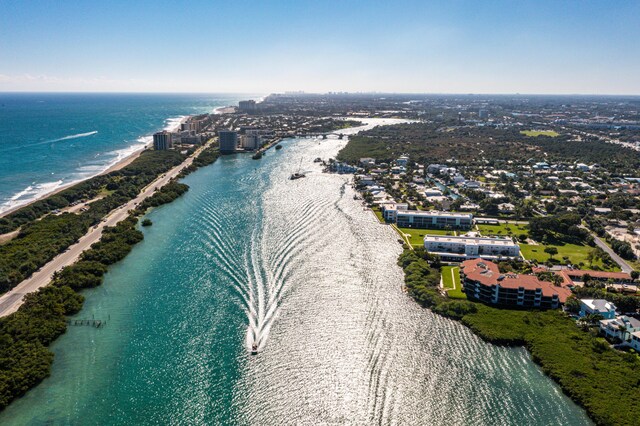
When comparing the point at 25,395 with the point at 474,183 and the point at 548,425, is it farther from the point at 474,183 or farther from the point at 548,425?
the point at 474,183

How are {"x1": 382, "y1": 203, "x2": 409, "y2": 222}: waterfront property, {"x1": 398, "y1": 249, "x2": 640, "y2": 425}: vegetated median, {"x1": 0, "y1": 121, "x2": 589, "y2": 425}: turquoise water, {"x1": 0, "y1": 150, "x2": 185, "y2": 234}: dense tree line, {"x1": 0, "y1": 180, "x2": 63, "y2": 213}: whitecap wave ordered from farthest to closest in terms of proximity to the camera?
{"x1": 0, "y1": 180, "x2": 63, "y2": 213}: whitecap wave → {"x1": 382, "y1": 203, "x2": 409, "y2": 222}: waterfront property → {"x1": 0, "y1": 150, "x2": 185, "y2": 234}: dense tree line → {"x1": 398, "y1": 249, "x2": 640, "y2": 425}: vegetated median → {"x1": 0, "y1": 121, "x2": 589, "y2": 425}: turquoise water

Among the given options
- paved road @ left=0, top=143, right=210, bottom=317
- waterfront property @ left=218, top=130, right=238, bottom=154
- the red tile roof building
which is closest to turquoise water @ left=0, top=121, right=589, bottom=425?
paved road @ left=0, top=143, right=210, bottom=317

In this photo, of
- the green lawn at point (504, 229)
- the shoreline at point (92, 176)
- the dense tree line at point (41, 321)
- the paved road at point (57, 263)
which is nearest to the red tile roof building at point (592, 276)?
the green lawn at point (504, 229)

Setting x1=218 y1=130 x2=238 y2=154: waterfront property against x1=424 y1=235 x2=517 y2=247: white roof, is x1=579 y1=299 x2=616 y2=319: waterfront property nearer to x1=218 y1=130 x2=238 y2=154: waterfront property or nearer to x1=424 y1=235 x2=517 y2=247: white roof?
x1=424 y1=235 x2=517 y2=247: white roof

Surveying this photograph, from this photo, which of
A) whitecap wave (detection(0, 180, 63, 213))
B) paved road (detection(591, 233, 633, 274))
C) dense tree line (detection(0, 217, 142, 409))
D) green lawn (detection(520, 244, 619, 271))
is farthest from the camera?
whitecap wave (detection(0, 180, 63, 213))

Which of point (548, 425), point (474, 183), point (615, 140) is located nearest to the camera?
point (548, 425)

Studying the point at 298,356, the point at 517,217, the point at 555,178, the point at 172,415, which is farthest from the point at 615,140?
the point at 172,415

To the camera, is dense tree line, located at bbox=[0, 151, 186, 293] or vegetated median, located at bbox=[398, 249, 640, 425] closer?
vegetated median, located at bbox=[398, 249, 640, 425]
